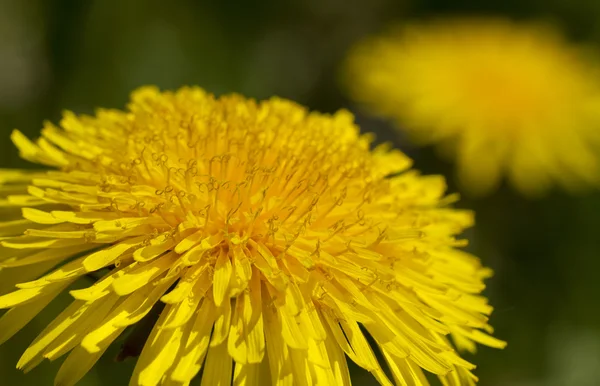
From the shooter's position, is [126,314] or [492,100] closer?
[126,314]

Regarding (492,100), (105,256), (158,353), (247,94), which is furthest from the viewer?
(247,94)

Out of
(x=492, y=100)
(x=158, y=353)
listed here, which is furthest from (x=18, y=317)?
(x=492, y=100)

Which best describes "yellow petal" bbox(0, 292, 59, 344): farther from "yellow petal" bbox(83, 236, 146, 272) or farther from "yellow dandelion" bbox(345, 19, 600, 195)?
"yellow dandelion" bbox(345, 19, 600, 195)

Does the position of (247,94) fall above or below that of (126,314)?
above

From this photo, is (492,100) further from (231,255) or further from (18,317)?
(18,317)

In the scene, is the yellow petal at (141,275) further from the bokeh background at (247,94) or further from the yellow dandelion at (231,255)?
the bokeh background at (247,94)

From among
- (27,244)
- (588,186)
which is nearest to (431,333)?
(27,244)

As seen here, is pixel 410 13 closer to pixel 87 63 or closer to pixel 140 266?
pixel 87 63
